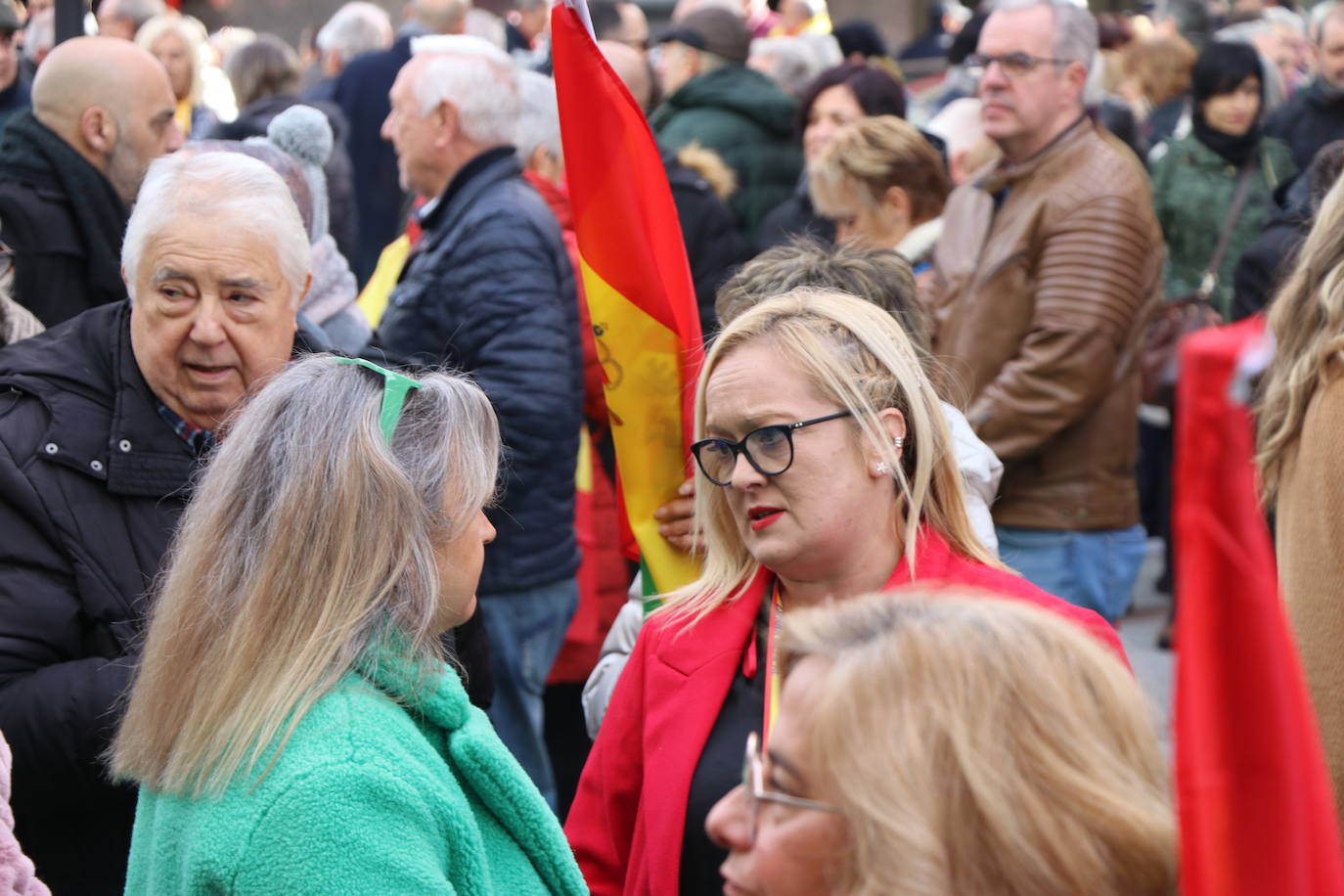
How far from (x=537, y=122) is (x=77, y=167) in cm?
187

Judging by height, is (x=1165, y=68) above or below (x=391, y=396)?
below

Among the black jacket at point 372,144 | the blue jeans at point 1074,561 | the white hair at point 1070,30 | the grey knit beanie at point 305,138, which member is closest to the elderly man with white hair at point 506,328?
the grey knit beanie at point 305,138

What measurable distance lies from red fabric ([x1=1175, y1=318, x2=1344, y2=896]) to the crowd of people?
34 centimetres

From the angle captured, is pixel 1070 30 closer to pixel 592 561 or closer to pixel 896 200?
pixel 896 200

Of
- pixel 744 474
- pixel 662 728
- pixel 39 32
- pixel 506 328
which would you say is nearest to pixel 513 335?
pixel 506 328

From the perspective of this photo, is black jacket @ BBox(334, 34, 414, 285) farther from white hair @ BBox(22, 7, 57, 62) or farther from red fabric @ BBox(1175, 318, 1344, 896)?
red fabric @ BBox(1175, 318, 1344, 896)

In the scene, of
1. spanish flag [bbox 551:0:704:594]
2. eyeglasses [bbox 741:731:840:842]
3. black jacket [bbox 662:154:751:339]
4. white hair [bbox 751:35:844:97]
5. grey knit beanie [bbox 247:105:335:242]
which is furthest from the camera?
white hair [bbox 751:35:844:97]

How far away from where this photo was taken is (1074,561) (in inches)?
187

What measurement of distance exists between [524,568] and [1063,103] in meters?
2.14

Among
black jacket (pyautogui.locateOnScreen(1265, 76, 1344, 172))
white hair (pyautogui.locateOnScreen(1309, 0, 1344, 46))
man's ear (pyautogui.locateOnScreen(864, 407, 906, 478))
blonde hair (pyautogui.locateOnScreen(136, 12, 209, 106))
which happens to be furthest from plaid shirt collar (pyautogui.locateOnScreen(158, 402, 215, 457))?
white hair (pyautogui.locateOnScreen(1309, 0, 1344, 46))

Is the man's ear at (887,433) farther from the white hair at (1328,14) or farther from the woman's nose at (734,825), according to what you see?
the white hair at (1328,14)

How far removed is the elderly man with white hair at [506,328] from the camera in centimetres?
460

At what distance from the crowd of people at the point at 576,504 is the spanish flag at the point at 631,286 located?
61mm

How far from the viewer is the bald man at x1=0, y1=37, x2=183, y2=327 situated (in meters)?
4.32
